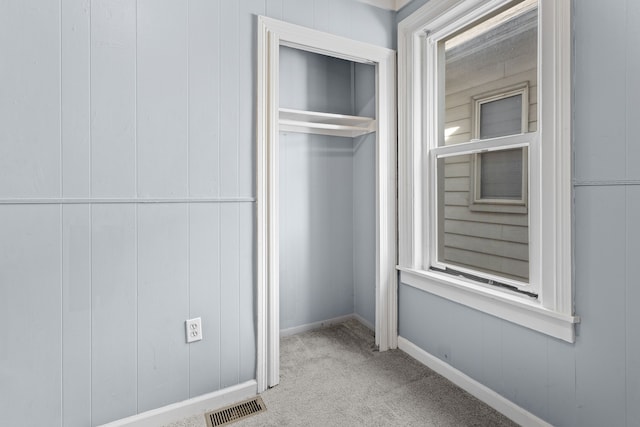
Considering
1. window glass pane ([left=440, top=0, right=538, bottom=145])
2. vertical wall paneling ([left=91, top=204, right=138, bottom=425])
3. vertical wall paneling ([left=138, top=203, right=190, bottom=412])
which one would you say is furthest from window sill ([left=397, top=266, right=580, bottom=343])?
vertical wall paneling ([left=91, top=204, right=138, bottom=425])

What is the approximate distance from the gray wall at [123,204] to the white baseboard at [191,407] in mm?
38

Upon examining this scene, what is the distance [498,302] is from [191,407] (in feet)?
5.76

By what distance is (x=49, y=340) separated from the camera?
4.72ft

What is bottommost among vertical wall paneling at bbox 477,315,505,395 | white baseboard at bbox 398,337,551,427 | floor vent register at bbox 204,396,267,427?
floor vent register at bbox 204,396,267,427

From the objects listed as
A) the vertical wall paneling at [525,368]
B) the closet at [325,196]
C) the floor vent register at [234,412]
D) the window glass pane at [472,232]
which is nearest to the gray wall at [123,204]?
the floor vent register at [234,412]

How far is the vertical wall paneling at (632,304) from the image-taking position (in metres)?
1.23

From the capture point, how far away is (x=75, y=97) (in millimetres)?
1471

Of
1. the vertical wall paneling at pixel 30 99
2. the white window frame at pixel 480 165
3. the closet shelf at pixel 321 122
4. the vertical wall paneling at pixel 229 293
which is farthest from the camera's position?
the closet shelf at pixel 321 122

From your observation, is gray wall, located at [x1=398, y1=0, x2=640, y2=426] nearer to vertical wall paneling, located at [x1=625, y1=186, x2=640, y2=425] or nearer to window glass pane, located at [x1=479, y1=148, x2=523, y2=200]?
vertical wall paneling, located at [x1=625, y1=186, x2=640, y2=425]

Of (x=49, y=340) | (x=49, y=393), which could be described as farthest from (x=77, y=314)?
(x=49, y=393)

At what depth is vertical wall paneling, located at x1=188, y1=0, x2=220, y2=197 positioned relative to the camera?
1709mm

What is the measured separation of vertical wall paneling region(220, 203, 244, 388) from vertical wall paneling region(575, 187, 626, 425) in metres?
1.69

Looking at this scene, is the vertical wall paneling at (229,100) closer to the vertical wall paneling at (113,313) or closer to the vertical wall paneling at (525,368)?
the vertical wall paneling at (113,313)

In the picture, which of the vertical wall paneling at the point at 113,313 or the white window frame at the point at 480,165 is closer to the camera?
the vertical wall paneling at the point at 113,313
